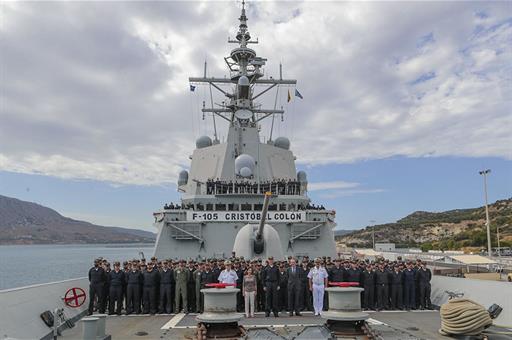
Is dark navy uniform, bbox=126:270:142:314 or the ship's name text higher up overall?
the ship's name text

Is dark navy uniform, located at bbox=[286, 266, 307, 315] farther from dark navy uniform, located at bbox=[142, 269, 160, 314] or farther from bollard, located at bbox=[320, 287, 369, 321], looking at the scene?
bollard, located at bbox=[320, 287, 369, 321]

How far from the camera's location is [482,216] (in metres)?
66.1

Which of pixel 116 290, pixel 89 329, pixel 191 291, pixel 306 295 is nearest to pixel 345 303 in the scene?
pixel 89 329

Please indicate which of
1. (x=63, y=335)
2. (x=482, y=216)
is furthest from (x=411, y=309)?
(x=482, y=216)

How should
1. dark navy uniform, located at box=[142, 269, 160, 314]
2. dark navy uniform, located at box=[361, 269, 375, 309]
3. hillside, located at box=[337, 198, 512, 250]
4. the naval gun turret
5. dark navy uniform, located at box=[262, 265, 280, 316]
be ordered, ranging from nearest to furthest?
dark navy uniform, located at box=[262, 265, 280, 316] → dark navy uniform, located at box=[142, 269, 160, 314] → dark navy uniform, located at box=[361, 269, 375, 309] → the naval gun turret → hillside, located at box=[337, 198, 512, 250]

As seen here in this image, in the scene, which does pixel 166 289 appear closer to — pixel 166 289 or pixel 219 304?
pixel 166 289

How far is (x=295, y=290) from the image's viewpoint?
8250 millimetres

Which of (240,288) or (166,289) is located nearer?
(166,289)

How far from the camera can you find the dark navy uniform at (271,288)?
26.3 ft

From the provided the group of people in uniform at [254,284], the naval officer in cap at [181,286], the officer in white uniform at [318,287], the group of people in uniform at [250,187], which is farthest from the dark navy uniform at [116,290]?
the group of people in uniform at [250,187]

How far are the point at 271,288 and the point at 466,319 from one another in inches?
133

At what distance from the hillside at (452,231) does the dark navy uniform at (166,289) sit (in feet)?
131

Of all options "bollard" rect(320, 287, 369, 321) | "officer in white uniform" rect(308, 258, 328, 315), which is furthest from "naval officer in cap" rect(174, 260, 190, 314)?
"bollard" rect(320, 287, 369, 321)

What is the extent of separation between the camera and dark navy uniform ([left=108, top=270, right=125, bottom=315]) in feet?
26.9
